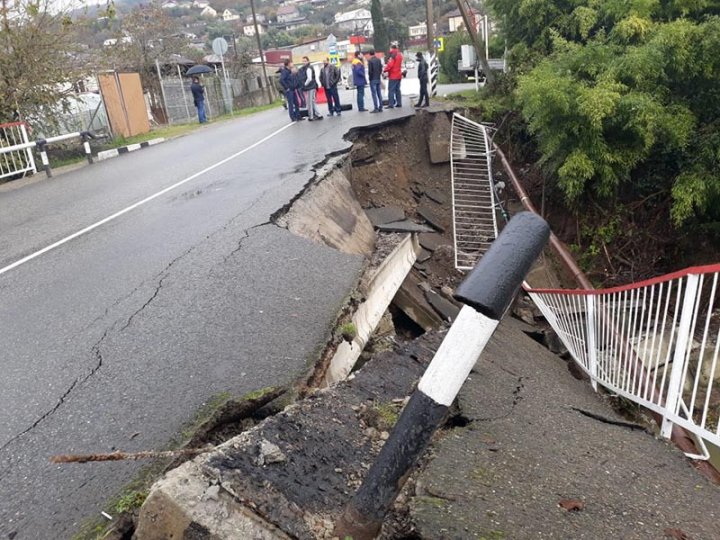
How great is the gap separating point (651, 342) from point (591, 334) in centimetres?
54

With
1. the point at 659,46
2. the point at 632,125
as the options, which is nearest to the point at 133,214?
the point at 632,125

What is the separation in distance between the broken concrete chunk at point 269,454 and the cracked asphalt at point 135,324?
26.2 inches

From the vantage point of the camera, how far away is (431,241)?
36.7ft

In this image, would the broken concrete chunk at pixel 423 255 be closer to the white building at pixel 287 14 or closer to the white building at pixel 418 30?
the white building at pixel 418 30

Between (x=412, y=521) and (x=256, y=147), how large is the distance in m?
11.7

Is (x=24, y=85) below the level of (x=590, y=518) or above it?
above

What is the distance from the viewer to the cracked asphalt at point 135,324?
2967mm

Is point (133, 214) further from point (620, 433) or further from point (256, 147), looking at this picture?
point (620, 433)

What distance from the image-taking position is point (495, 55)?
23328 millimetres

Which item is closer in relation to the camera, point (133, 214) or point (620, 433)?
point (620, 433)

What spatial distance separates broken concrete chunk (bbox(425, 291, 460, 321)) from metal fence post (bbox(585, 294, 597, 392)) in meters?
2.29

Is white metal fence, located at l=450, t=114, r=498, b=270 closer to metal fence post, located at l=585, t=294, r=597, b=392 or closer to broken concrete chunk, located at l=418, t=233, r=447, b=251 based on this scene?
broken concrete chunk, located at l=418, t=233, r=447, b=251

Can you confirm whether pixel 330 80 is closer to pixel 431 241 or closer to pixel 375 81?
pixel 375 81

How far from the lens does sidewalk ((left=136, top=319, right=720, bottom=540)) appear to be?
225cm
